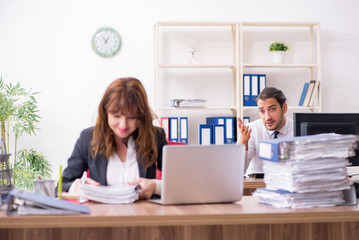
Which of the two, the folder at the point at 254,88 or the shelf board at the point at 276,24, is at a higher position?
the shelf board at the point at 276,24

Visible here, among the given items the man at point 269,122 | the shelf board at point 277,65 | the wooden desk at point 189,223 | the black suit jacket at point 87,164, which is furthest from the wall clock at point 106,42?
the wooden desk at point 189,223

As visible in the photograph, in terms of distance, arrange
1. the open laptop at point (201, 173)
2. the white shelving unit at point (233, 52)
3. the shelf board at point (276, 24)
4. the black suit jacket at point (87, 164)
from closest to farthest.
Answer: the open laptop at point (201, 173) < the black suit jacket at point (87, 164) < the shelf board at point (276, 24) < the white shelving unit at point (233, 52)

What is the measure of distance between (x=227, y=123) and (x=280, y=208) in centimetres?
280

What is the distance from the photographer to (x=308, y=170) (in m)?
1.85

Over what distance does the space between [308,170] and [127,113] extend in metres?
0.78

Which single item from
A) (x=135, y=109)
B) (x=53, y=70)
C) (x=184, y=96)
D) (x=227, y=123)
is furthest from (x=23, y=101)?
(x=135, y=109)

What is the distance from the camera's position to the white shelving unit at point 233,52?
4824 mm

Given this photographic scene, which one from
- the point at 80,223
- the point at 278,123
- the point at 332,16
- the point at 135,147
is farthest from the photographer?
the point at 332,16

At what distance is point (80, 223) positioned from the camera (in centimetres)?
166

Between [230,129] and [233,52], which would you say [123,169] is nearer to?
[230,129]

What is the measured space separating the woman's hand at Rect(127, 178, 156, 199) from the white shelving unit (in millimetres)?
2692

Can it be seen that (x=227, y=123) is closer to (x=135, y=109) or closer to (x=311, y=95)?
(x=311, y=95)

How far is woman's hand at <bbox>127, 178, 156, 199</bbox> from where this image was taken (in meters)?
2.03

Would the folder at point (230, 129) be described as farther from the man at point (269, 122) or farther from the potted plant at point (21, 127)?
the potted plant at point (21, 127)
